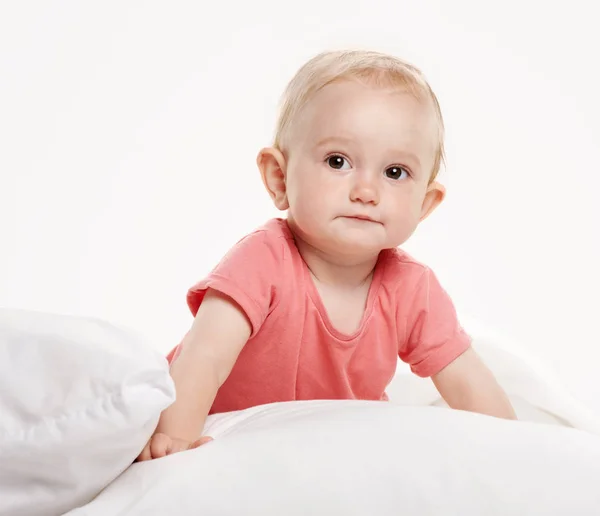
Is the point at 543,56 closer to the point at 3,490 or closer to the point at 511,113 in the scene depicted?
the point at 511,113

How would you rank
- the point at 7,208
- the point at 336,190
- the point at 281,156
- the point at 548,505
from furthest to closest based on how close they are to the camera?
the point at 7,208, the point at 281,156, the point at 336,190, the point at 548,505

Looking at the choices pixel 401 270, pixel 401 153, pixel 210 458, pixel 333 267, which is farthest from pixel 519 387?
pixel 210 458

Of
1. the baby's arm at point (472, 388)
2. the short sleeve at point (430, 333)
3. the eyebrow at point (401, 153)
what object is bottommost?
the baby's arm at point (472, 388)

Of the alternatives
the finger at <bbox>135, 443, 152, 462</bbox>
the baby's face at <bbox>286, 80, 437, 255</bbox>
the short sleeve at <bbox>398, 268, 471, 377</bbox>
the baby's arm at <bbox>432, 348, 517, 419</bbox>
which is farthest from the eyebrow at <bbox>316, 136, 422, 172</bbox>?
the finger at <bbox>135, 443, 152, 462</bbox>

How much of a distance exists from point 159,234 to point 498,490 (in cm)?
230

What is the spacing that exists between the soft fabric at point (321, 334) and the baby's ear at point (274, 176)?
0.15ft

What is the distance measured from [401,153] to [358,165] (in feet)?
0.22

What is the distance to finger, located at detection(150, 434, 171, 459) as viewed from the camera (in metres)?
1.05

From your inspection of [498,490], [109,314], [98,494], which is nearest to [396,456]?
[498,490]

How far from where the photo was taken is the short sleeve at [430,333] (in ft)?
5.02

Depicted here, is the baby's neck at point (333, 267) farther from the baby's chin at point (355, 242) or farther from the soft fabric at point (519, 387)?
the soft fabric at point (519, 387)

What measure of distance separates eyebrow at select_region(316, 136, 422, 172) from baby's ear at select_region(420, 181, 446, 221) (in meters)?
0.11

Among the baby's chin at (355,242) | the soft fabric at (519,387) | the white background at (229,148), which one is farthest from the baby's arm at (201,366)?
the white background at (229,148)

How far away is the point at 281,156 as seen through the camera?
1482mm
